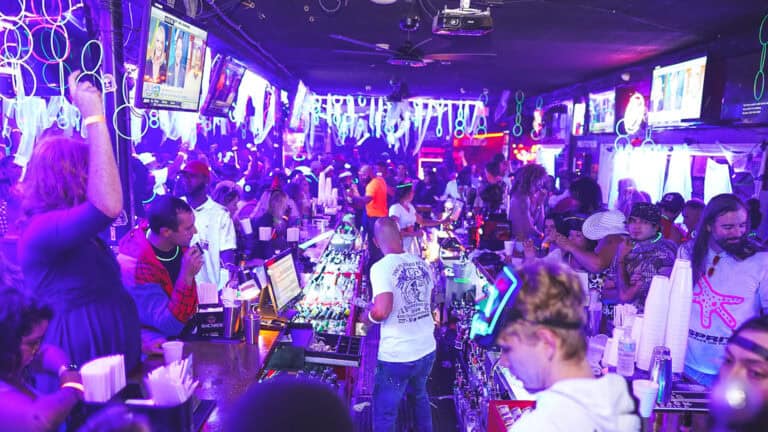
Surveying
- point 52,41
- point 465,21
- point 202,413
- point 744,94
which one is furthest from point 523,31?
point 202,413

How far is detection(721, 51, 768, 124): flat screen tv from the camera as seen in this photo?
5.70 metres

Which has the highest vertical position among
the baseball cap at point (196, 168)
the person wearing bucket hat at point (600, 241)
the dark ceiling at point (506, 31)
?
the dark ceiling at point (506, 31)

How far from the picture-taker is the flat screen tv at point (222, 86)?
5573mm

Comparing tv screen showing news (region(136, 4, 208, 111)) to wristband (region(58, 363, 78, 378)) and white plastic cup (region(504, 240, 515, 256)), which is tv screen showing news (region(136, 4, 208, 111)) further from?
white plastic cup (region(504, 240, 515, 256))

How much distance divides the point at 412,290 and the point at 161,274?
1.45 m

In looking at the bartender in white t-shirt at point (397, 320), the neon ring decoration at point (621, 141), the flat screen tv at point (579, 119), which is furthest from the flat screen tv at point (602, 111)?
the bartender in white t-shirt at point (397, 320)

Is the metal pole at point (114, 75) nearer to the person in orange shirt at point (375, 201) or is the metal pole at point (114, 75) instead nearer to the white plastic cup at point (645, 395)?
the white plastic cup at point (645, 395)

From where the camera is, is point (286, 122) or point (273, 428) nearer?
point (273, 428)

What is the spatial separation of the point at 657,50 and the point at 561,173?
4486mm

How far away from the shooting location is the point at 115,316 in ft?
6.46

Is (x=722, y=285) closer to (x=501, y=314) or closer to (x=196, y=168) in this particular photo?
(x=501, y=314)

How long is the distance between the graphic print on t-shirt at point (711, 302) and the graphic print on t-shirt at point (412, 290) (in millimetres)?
1489

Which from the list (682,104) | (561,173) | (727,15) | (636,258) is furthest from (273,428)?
(561,173)

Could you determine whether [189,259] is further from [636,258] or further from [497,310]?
[636,258]
